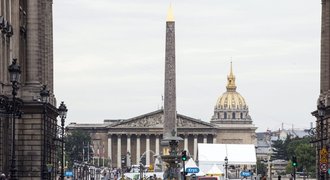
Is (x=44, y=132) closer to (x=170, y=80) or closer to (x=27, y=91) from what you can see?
(x=27, y=91)

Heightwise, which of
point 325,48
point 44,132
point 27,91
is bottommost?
Result: point 44,132

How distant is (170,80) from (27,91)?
336 feet

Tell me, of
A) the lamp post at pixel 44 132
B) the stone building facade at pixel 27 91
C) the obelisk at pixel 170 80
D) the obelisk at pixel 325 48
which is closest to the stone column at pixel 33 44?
the stone building facade at pixel 27 91

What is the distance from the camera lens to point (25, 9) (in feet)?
258

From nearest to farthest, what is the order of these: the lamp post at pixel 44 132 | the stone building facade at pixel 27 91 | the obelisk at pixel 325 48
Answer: the lamp post at pixel 44 132 < the stone building facade at pixel 27 91 < the obelisk at pixel 325 48

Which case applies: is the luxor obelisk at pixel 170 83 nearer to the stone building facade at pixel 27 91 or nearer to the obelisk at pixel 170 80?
the obelisk at pixel 170 80

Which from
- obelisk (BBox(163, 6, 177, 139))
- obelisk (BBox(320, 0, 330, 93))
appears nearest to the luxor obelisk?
obelisk (BBox(163, 6, 177, 139))

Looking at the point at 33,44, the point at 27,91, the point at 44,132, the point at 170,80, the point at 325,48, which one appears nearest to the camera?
the point at 44,132

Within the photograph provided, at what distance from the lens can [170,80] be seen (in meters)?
180

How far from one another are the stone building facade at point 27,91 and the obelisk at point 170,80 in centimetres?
9233

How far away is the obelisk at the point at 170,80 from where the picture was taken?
174500 mm

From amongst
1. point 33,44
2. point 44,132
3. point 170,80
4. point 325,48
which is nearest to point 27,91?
point 33,44

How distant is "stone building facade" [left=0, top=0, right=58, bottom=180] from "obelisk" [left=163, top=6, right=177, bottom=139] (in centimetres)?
9233

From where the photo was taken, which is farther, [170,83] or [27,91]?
[170,83]
